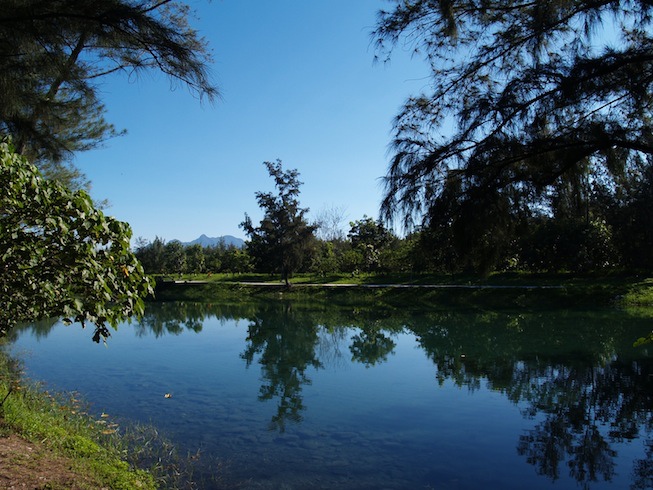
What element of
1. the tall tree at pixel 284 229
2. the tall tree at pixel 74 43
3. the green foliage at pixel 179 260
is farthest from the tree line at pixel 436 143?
the green foliage at pixel 179 260

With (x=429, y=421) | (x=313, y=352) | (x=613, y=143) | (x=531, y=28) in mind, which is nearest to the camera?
(x=613, y=143)

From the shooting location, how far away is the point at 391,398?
22.8ft

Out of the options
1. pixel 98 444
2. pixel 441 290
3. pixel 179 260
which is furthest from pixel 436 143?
pixel 179 260

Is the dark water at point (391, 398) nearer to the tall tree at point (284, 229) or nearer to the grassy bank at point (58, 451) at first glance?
the grassy bank at point (58, 451)

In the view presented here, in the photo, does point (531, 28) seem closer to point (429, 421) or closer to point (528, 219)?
point (528, 219)

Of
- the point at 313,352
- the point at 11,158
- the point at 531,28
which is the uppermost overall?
the point at 531,28

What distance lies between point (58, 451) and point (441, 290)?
63.6ft

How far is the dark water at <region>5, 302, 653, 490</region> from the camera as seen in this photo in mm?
4492

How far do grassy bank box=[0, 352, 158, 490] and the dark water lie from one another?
2.64 ft

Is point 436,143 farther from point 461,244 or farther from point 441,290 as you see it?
point 441,290

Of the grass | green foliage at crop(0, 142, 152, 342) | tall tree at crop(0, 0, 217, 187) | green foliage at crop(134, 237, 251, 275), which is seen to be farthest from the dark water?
green foliage at crop(134, 237, 251, 275)

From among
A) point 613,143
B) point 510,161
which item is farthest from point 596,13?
point 510,161

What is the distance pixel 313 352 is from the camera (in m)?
10.9

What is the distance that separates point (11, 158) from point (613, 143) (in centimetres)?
404
